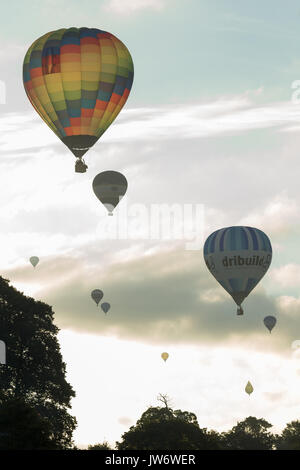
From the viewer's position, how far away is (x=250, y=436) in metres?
154

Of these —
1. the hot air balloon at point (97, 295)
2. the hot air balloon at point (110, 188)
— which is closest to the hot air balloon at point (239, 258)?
the hot air balloon at point (110, 188)

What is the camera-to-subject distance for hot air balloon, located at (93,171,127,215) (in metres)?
114

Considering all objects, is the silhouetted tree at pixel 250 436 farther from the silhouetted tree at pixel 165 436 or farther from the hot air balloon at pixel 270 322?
the silhouetted tree at pixel 165 436

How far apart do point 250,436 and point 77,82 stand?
7172cm

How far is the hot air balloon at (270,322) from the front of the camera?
131m

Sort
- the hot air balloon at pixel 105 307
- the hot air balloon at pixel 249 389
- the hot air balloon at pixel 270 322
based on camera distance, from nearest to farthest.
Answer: the hot air balloon at pixel 270 322 → the hot air balloon at pixel 105 307 → the hot air balloon at pixel 249 389

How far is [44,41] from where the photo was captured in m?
95.8

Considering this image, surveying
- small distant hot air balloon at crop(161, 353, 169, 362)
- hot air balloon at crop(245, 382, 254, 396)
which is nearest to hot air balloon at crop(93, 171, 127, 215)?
small distant hot air balloon at crop(161, 353, 169, 362)

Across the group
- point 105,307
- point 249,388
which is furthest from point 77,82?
point 249,388

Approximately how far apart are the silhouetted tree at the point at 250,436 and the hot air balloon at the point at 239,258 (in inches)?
1466

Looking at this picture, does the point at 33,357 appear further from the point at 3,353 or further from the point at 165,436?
the point at 165,436
